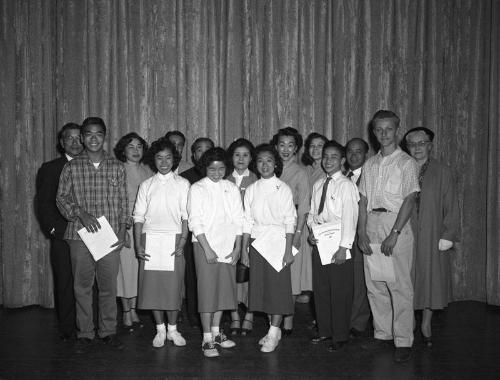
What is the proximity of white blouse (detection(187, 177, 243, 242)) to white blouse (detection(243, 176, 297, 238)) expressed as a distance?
12cm

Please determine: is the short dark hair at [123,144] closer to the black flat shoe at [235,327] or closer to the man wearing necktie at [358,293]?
the black flat shoe at [235,327]

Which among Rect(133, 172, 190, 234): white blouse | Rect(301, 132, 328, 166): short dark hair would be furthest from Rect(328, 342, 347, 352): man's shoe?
Rect(301, 132, 328, 166): short dark hair

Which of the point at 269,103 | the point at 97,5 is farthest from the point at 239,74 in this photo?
the point at 97,5

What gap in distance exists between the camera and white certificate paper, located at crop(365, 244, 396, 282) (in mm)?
3367

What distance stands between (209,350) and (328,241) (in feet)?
3.65

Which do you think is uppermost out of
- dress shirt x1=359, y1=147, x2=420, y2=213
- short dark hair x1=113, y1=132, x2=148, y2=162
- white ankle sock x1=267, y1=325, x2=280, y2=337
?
short dark hair x1=113, y1=132, x2=148, y2=162

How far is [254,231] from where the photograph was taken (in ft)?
11.7

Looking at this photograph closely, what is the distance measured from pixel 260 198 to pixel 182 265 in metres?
0.76

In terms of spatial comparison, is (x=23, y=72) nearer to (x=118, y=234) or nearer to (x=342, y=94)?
(x=118, y=234)

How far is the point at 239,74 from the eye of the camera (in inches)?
205

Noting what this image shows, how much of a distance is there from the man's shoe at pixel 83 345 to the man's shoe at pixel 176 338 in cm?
58

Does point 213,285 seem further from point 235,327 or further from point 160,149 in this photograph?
point 160,149

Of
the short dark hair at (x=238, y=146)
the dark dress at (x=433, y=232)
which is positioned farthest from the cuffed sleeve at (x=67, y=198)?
the dark dress at (x=433, y=232)

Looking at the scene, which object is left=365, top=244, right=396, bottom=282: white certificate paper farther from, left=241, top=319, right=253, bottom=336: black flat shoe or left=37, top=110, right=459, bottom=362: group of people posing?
left=241, top=319, right=253, bottom=336: black flat shoe
